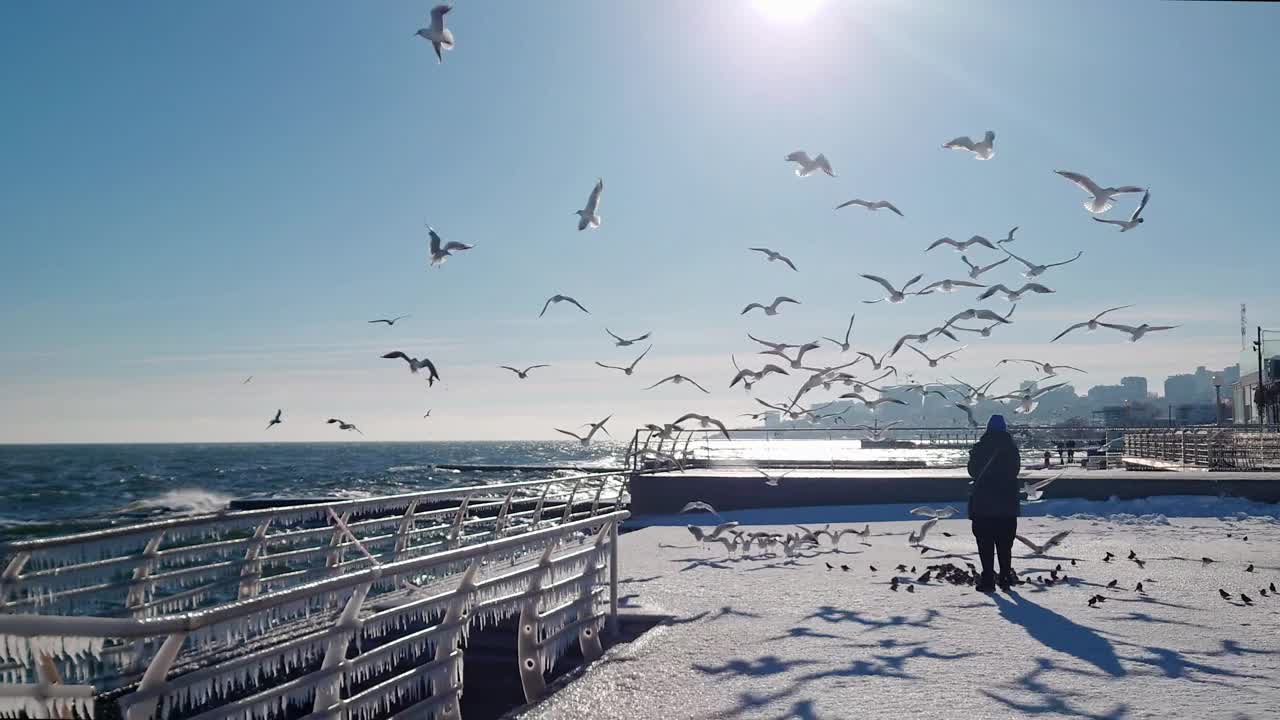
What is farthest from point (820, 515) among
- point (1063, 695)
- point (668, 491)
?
point (1063, 695)

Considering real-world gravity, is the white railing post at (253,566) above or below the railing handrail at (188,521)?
below

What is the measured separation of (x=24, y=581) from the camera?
22.1 feet

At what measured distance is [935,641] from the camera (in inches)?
289

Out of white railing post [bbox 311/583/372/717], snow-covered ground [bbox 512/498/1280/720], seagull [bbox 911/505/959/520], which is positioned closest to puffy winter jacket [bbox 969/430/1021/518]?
snow-covered ground [bbox 512/498/1280/720]

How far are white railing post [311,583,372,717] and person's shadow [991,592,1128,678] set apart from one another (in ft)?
14.5

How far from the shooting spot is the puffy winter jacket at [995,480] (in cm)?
995

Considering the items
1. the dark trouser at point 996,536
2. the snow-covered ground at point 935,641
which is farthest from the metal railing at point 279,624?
the dark trouser at point 996,536

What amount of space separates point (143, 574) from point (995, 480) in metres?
7.37

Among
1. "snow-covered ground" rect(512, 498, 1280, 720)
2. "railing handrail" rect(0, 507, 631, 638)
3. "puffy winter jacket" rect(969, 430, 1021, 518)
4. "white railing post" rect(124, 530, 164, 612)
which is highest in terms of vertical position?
"puffy winter jacket" rect(969, 430, 1021, 518)

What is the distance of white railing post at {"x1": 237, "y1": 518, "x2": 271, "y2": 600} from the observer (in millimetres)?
8531

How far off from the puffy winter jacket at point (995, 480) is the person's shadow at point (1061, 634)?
939 mm

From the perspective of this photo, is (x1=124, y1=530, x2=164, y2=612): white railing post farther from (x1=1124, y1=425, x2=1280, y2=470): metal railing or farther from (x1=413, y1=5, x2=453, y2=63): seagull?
(x1=1124, y1=425, x2=1280, y2=470): metal railing

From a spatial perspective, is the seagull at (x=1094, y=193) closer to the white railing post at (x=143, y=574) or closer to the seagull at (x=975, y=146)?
the seagull at (x=975, y=146)

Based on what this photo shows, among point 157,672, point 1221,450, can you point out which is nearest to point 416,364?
Answer: point 157,672
